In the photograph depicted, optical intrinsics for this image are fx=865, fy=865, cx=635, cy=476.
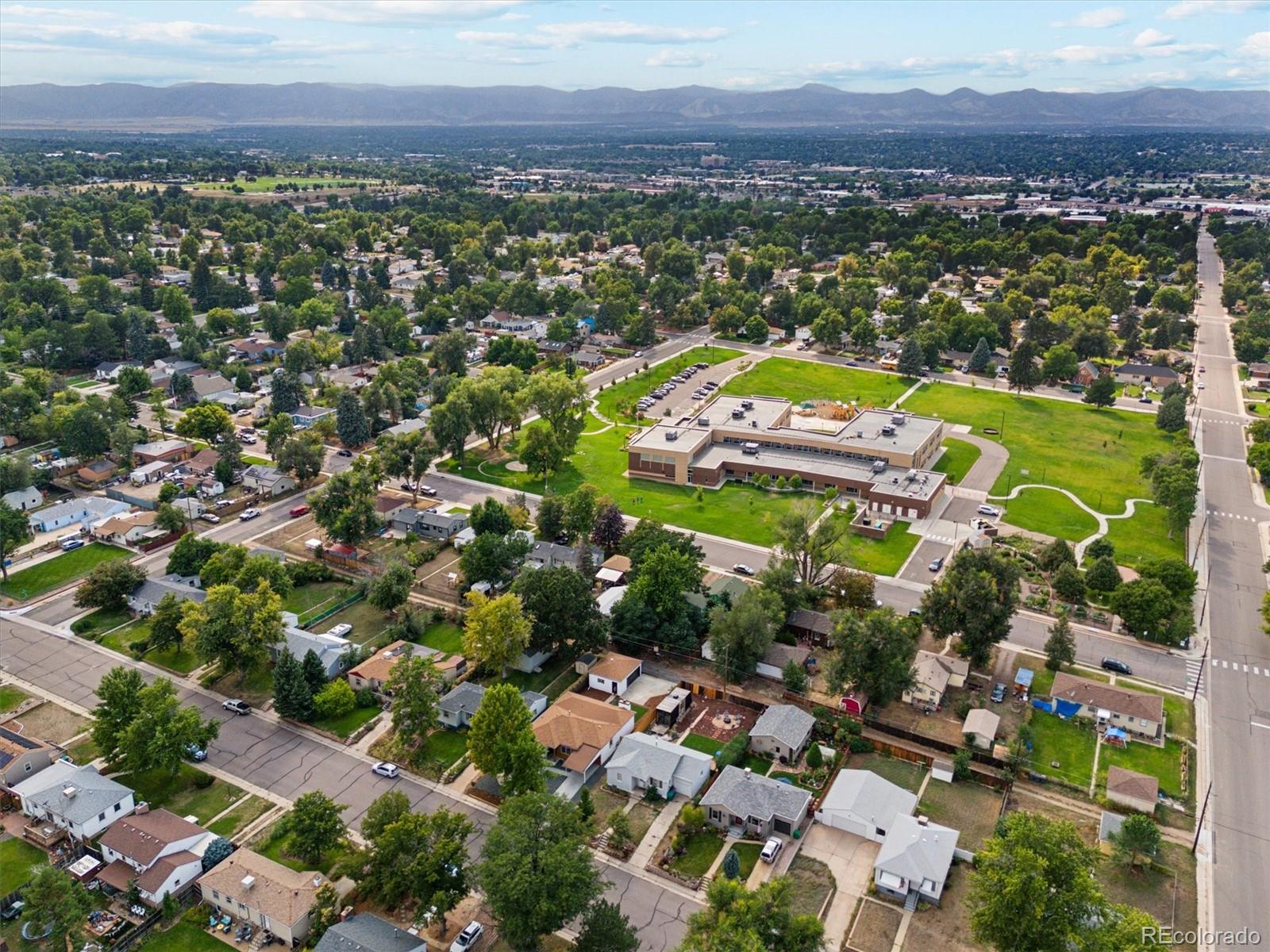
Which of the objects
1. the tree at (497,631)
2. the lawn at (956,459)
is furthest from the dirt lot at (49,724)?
the lawn at (956,459)

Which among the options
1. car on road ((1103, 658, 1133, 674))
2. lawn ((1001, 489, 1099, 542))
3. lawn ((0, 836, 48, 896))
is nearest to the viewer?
lawn ((0, 836, 48, 896))

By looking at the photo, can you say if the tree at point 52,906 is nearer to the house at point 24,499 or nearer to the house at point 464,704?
the house at point 464,704

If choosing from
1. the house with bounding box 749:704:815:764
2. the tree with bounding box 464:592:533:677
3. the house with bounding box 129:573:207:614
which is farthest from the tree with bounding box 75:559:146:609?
the house with bounding box 749:704:815:764

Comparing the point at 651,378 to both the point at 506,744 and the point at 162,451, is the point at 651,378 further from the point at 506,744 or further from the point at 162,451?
the point at 506,744

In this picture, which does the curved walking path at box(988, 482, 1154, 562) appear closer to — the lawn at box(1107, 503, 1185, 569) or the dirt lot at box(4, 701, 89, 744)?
the lawn at box(1107, 503, 1185, 569)

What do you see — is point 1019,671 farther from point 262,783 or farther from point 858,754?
point 262,783

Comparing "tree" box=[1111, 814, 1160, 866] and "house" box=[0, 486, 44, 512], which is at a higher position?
"house" box=[0, 486, 44, 512]

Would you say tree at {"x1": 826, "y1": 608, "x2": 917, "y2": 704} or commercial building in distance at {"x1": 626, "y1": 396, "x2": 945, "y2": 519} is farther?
commercial building in distance at {"x1": 626, "y1": 396, "x2": 945, "y2": 519}
